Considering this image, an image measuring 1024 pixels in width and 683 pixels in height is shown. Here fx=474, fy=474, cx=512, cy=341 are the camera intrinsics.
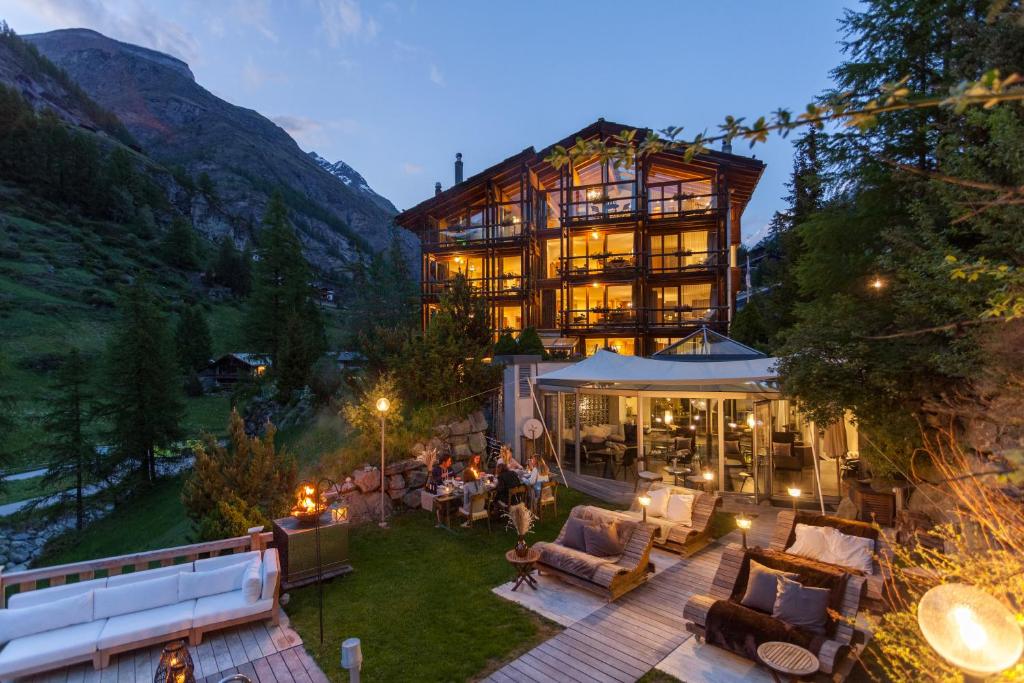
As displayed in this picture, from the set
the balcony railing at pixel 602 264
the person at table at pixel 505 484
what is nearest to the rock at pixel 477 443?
the person at table at pixel 505 484

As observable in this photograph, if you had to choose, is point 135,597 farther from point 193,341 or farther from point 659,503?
point 193,341

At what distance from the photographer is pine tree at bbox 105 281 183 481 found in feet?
70.1

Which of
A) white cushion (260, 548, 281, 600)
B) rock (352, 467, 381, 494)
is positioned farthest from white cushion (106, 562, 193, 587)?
rock (352, 467, 381, 494)

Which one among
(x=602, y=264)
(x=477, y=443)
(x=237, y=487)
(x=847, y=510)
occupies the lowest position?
(x=847, y=510)

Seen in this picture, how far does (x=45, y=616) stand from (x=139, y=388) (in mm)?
20134

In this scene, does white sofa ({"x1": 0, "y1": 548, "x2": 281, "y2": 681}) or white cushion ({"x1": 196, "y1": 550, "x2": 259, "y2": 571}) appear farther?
white cushion ({"x1": 196, "y1": 550, "x2": 259, "y2": 571})

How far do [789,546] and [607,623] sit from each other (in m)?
3.14

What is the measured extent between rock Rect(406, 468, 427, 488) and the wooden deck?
4918 mm

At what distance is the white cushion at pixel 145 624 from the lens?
5.27 meters

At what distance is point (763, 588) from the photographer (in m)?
5.77

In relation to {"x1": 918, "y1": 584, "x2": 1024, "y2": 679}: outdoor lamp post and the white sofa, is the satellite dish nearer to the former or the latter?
the white sofa

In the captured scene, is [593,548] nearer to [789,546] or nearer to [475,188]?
[789,546]

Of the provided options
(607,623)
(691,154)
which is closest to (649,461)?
(607,623)

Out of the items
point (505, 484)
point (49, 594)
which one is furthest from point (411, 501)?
point (49, 594)
